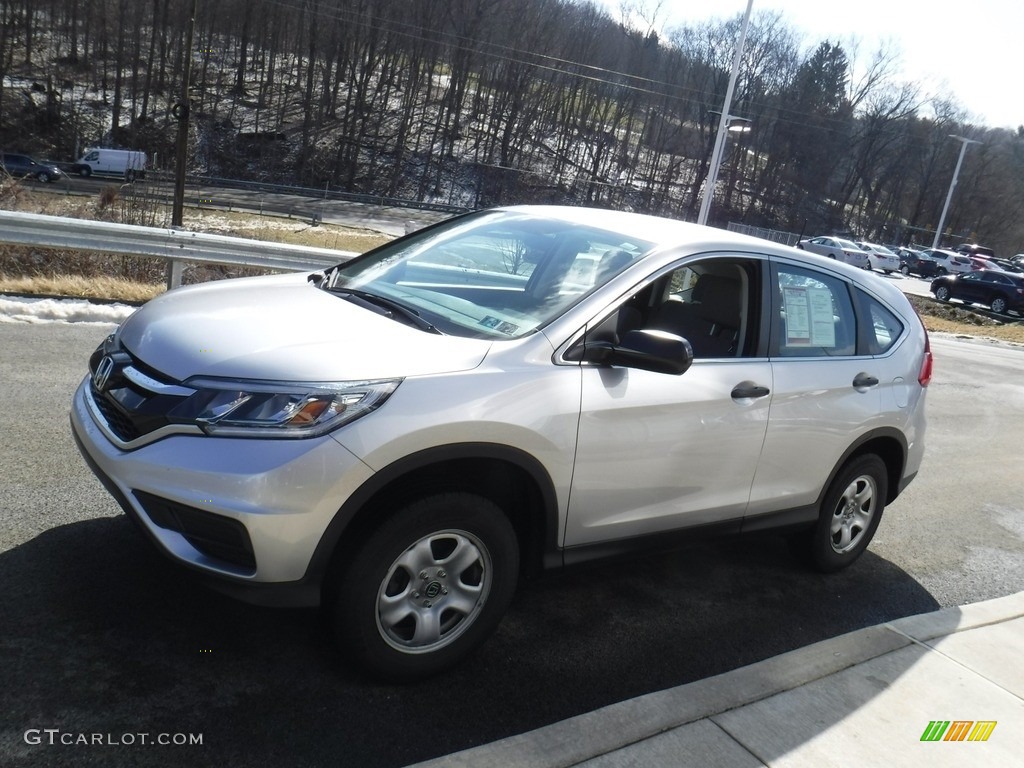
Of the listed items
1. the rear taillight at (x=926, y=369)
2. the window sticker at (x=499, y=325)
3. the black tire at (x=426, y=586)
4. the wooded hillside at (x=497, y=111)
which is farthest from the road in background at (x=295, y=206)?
the black tire at (x=426, y=586)

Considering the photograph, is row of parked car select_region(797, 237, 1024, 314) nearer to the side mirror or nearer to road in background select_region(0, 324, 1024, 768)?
road in background select_region(0, 324, 1024, 768)

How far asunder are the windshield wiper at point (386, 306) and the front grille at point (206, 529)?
1072 millimetres

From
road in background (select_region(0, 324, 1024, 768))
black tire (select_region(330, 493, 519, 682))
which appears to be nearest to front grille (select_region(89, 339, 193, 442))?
road in background (select_region(0, 324, 1024, 768))

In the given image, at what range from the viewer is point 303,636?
3.45 metres

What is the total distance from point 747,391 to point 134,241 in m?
7.70

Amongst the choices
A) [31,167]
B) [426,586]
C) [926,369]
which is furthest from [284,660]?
[31,167]

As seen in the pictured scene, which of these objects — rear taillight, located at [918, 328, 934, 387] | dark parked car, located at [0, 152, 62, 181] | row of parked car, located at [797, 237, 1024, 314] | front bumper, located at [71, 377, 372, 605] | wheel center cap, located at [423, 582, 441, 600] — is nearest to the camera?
front bumper, located at [71, 377, 372, 605]

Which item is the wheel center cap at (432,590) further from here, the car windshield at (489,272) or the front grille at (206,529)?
the car windshield at (489,272)

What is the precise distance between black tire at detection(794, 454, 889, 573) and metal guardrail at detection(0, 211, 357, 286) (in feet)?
24.9

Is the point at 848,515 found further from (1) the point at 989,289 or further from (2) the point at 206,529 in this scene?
(1) the point at 989,289

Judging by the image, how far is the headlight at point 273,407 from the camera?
2.78 metres

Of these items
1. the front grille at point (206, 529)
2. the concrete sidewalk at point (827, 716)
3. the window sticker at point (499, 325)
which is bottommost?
the concrete sidewalk at point (827, 716)

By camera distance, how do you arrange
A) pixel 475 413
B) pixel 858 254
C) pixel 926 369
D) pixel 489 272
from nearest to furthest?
1. pixel 475 413
2. pixel 489 272
3. pixel 926 369
4. pixel 858 254

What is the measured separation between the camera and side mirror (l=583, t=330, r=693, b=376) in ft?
10.9
